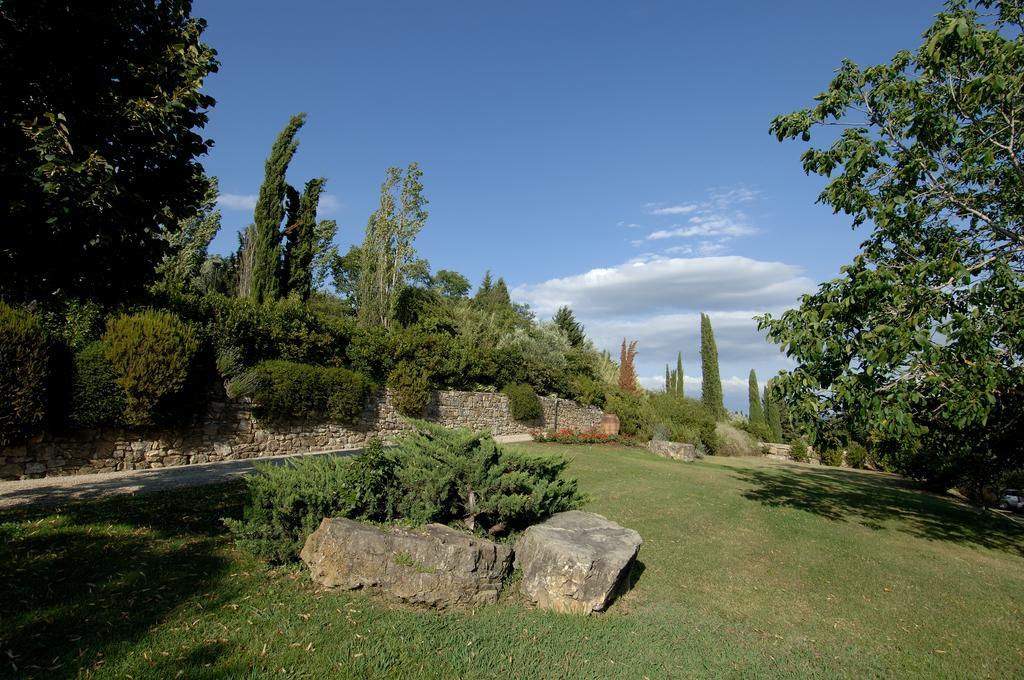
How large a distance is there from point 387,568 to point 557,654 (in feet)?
5.34

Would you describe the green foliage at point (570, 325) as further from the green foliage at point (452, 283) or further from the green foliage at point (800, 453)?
the green foliage at point (452, 283)

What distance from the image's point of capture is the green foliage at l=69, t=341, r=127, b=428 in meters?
9.67

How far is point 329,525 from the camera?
184 inches

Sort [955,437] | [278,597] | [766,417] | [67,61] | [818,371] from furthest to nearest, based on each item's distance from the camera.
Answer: [766,417] → [955,437] → [818,371] → [67,61] → [278,597]

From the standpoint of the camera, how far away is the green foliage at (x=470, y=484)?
5348 mm

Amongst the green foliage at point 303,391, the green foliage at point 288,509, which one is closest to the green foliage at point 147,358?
the green foliage at point 303,391

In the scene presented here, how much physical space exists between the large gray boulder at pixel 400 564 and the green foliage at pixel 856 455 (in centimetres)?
2273

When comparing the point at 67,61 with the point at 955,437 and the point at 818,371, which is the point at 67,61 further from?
the point at 955,437

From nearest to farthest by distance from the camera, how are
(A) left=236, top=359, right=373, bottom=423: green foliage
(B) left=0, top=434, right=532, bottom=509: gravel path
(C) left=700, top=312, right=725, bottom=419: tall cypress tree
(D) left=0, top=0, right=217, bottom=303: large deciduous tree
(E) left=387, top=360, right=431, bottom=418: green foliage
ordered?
(D) left=0, top=0, right=217, bottom=303: large deciduous tree, (B) left=0, top=434, right=532, bottom=509: gravel path, (A) left=236, top=359, right=373, bottom=423: green foliage, (E) left=387, top=360, right=431, bottom=418: green foliage, (C) left=700, top=312, right=725, bottom=419: tall cypress tree

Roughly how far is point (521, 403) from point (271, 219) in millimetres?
13171

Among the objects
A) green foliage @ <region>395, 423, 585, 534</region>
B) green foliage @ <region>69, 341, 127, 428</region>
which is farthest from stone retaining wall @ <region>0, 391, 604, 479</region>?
green foliage @ <region>395, 423, 585, 534</region>

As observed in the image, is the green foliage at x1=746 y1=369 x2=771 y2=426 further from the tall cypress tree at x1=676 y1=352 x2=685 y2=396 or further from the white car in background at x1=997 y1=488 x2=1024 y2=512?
the white car in background at x1=997 y1=488 x2=1024 y2=512

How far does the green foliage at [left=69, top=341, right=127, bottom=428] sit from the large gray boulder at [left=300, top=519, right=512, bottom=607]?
7966 mm

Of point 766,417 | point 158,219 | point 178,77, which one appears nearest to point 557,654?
point 158,219
